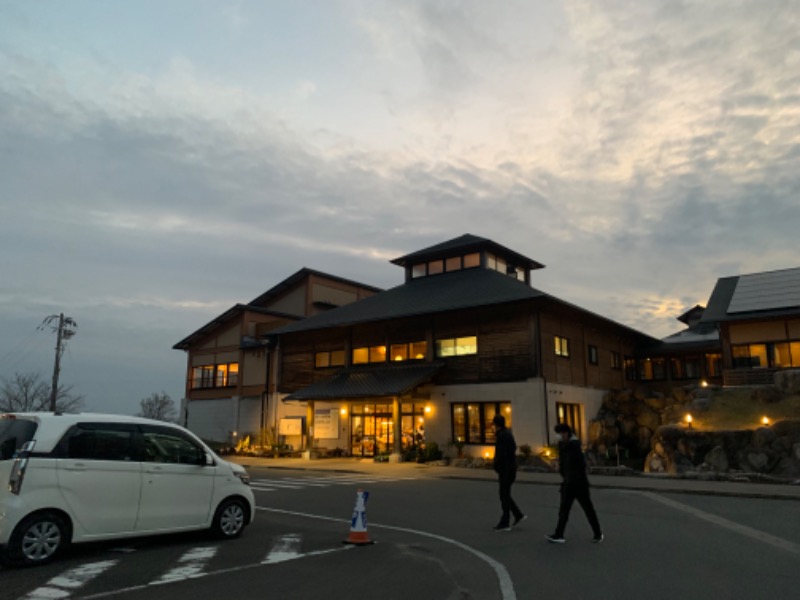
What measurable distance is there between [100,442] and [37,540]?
1328 mm

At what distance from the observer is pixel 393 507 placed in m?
13.1

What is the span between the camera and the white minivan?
282 inches

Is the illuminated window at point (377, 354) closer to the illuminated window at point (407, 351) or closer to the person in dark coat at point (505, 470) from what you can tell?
the illuminated window at point (407, 351)

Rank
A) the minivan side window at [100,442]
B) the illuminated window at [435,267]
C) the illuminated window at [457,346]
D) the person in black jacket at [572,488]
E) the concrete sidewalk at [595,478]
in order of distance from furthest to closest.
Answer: the illuminated window at [435,267] < the illuminated window at [457,346] < the concrete sidewalk at [595,478] < the person in black jacket at [572,488] < the minivan side window at [100,442]

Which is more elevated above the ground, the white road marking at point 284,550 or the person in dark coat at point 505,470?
the person in dark coat at point 505,470

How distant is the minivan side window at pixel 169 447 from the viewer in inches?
335

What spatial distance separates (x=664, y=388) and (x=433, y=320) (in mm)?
17578

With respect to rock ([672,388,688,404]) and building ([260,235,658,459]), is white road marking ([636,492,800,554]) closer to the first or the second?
building ([260,235,658,459])

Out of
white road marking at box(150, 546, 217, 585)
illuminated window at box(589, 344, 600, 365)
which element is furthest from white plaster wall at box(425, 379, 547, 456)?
white road marking at box(150, 546, 217, 585)

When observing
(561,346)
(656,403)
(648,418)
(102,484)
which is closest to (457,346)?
(561,346)

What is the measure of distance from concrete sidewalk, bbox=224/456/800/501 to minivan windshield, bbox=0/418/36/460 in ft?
47.7

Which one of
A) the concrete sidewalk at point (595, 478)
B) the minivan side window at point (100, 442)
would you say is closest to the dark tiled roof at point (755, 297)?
the concrete sidewalk at point (595, 478)

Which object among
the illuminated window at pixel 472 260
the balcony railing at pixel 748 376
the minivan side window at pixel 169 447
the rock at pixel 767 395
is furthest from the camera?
the illuminated window at pixel 472 260

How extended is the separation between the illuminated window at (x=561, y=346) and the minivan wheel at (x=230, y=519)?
71.1ft
